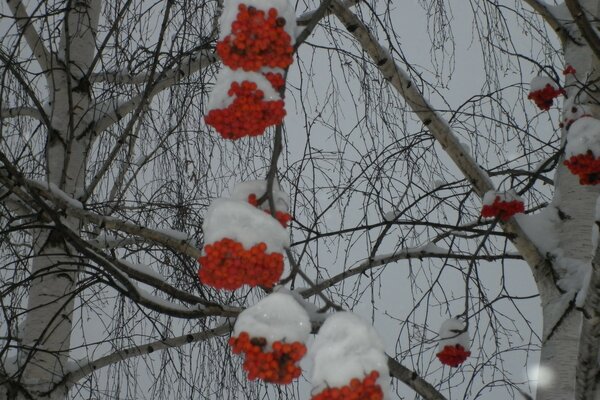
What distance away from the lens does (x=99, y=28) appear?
3.87m

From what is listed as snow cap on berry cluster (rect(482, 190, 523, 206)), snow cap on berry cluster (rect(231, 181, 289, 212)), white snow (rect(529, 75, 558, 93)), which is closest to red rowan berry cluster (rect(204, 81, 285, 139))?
snow cap on berry cluster (rect(231, 181, 289, 212))

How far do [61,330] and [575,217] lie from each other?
2259 millimetres

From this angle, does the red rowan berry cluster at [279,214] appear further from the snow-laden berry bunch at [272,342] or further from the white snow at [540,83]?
the white snow at [540,83]

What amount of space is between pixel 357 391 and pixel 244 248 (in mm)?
323

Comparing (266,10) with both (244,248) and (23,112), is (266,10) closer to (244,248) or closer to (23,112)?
(244,248)

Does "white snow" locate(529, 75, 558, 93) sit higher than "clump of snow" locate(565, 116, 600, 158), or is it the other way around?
"white snow" locate(529, 75, 558, 93)

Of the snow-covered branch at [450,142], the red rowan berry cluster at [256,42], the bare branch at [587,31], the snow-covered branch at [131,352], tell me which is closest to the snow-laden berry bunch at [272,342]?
Result: the red rowan berry cluster at [256,42]

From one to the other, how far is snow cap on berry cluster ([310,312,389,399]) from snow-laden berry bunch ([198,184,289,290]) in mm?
144

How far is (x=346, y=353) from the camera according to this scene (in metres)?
1.18

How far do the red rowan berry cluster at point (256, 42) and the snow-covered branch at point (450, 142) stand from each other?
1.11m

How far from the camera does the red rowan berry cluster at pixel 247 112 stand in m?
1.34

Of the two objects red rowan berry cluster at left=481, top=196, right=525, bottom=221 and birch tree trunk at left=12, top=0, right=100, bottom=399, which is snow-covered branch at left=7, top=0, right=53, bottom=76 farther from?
red rowan berry cluster at left=481, top=196, right=525, bottom=221

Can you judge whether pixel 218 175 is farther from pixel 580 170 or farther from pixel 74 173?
pixel 580 170

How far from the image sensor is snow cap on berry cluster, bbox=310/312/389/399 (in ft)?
3.77
